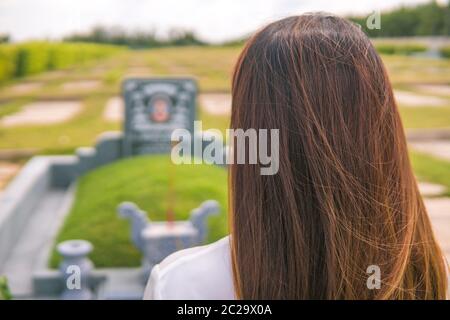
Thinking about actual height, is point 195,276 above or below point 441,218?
above

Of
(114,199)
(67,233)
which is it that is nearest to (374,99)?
(67,233)

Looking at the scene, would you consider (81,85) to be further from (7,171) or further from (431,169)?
(431,169)

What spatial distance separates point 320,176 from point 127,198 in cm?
524

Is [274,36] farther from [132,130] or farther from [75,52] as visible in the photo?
[75,52]

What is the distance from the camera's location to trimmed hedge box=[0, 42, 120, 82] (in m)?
21.2

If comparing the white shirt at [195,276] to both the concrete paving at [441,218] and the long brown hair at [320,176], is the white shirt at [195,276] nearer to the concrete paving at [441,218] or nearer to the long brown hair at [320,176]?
the long brown hair at [320,176]

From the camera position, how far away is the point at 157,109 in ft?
25.2

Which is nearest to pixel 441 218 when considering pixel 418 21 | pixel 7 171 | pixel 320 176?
pixel 320 176

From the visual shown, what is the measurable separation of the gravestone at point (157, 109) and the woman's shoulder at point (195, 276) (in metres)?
6.71

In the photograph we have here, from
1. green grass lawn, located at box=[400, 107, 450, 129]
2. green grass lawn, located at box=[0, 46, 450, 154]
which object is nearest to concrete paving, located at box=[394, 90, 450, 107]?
green grass lawn, located at box=[0, 46, 450, 154]

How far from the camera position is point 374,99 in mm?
1067

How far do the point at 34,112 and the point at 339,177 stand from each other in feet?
68.8

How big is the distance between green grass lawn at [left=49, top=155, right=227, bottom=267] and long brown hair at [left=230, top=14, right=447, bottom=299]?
404 cm

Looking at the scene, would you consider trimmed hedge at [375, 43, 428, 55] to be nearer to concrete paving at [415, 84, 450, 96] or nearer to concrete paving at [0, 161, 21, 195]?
concrete paving at [415, 84, 450, 96]
